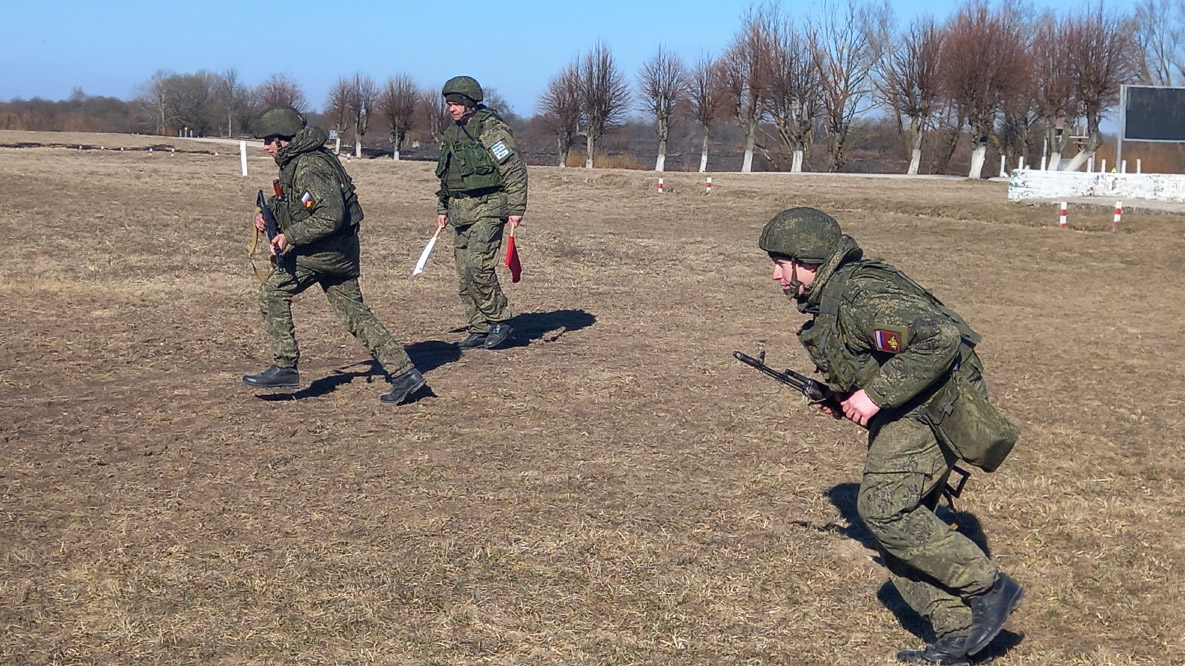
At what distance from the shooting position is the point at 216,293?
12094 mm

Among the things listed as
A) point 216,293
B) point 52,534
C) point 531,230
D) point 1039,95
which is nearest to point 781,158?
point 1039,95

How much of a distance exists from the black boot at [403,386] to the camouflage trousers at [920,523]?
3.97m

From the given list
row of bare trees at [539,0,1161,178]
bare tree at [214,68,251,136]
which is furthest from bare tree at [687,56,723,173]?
bare tree at [214,68,251,136]

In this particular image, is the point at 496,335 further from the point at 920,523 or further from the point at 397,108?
the point at 397,108

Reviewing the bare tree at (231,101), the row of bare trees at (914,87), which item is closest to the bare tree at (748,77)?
the row of bare trees at (914,87)

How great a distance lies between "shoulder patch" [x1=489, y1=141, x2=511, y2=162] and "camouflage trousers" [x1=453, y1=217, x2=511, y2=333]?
1.67 ft

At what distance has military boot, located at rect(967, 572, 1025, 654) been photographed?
12.6 feet

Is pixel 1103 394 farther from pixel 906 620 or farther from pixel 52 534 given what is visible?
pixel 52 534

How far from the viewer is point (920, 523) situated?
3.87 m

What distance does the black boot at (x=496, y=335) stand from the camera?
9414 millimetres

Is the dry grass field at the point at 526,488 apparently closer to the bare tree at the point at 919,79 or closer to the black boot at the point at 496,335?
the black boot at the point at 496,335

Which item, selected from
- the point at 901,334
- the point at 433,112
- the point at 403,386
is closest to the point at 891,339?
the point at 901,334

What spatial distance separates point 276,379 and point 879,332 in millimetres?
4834

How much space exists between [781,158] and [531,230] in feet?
197
